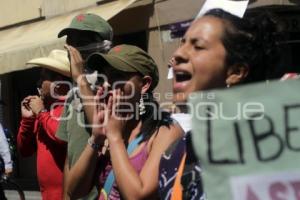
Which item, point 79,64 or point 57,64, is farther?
point 57,64

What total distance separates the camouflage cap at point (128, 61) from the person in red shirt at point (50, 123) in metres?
0.82

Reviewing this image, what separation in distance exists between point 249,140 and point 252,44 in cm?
44

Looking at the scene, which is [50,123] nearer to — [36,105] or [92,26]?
[36,105]

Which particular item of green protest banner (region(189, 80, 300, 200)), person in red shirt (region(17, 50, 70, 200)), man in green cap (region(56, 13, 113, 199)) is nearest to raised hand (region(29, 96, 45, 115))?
person in red shirt (region(17, 50, 70, 200))

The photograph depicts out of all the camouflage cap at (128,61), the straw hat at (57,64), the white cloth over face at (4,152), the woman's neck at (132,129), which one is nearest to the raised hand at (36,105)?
the straw hat at (57,64)

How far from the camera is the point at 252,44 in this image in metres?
2.12

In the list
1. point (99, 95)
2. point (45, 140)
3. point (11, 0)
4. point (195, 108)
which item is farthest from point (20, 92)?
point (195, 108)

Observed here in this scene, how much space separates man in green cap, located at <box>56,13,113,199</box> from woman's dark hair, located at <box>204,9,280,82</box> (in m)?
1.27

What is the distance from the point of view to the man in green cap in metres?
3.32

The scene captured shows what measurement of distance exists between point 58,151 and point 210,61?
1.92 meters

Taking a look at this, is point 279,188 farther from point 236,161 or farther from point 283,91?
point 283,91

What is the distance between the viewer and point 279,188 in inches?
68.6

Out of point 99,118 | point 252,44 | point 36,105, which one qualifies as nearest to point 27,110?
point 36,105

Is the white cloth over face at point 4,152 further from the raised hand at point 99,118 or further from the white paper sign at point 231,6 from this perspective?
the white paper sign at point 231,6
